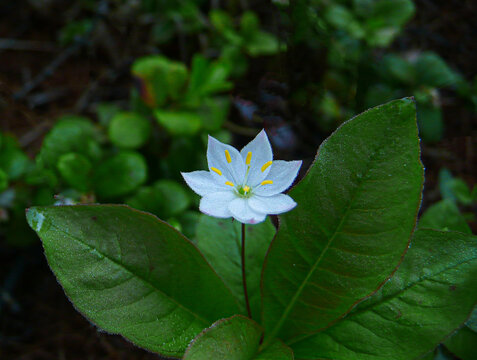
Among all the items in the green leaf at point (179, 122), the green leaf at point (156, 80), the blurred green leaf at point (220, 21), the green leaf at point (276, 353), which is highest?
the blurred green leaf at point (220, 21)

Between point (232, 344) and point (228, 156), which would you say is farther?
point (228, 156)

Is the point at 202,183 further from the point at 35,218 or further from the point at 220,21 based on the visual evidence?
the point at 220,21

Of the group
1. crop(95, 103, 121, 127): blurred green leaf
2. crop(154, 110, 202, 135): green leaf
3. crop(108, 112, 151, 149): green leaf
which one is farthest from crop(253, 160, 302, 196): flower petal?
crop(95, 103, 121, 127): blurred green leaf

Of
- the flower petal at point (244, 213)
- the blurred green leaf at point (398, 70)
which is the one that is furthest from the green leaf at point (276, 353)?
the blurred green leaf at point (398, 70)

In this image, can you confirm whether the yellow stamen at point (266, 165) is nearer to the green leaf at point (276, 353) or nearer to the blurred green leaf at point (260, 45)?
the green leaf at point (276, 353)

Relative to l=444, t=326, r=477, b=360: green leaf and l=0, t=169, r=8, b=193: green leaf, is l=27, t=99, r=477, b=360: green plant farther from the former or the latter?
l=0, t=169, r=8, b=193: green leaf

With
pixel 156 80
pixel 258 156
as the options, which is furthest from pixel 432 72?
pixel 258 156
